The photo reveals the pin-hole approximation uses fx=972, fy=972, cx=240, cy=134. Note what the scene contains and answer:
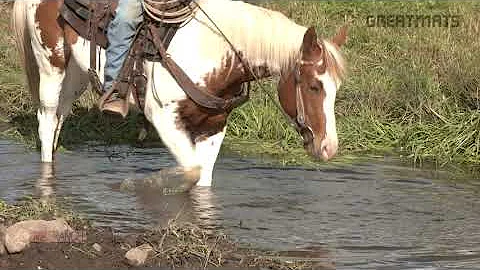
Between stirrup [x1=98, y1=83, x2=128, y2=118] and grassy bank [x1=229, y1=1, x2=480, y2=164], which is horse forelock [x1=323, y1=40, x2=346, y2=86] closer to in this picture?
stirrup [x1=98, y1=83, x2=128, y2=118]

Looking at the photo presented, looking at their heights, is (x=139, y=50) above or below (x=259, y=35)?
below

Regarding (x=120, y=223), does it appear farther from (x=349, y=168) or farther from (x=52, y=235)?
(x=349, y=168)

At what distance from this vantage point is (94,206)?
23.0 ft

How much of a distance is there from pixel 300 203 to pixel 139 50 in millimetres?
1657

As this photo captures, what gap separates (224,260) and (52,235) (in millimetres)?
924

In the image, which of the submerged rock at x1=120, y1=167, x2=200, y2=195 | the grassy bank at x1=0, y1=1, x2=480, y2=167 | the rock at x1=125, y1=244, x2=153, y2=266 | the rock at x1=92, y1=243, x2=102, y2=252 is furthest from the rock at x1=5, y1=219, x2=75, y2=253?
the grassy bank at x1=0, y1=1, x2=480, y2=167

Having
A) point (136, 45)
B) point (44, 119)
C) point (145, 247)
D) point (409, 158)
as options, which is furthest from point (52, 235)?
point (409, 158)

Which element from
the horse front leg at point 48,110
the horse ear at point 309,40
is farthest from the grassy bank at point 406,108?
the horse ear at point 309,40

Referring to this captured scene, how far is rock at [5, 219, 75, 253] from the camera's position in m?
5.01

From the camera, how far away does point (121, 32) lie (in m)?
7.08

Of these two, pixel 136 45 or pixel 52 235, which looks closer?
pixel 52 235
